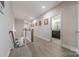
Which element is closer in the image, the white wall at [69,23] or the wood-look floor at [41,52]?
the wood-look floor at [41,52]

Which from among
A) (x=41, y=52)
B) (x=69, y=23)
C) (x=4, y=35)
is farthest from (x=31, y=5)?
(x=4, y=35)

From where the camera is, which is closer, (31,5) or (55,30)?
(31,5)

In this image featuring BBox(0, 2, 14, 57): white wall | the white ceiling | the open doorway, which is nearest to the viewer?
BBox(0, 2, 14, 57): white wall

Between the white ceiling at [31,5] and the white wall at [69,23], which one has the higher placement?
the white ceiling at [31,5]

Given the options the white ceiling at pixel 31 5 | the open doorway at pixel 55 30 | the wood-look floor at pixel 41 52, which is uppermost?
the white ceiling at pixel 31 5

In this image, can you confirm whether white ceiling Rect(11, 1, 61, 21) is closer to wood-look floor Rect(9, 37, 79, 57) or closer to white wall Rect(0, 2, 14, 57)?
white wall Rect(0, 2, 14, 57)

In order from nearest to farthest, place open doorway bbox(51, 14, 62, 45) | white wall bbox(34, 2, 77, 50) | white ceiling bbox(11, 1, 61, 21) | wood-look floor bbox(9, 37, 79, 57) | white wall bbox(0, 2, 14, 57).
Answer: white wall bbox(0, 2, 14, 57), wood-look floor bbox(9, 37, 79, 57), white wall bbox(34, 2, 77, 50), white ceiling bbox(11, 1, 61, 21), open doorway bbox(51, 14, 62, 45)

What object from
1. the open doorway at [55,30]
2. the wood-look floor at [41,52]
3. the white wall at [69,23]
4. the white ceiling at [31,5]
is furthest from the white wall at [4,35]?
the open doorway at [55,30]

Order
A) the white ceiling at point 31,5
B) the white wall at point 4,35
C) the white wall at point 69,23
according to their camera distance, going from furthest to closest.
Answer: the white ceiling at point 31,5, the white wall at point 69,23, the white wall at point 4,35

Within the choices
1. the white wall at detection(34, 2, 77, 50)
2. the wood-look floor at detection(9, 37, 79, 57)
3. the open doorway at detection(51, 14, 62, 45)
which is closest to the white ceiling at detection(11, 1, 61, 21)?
the white wall at detection(34, 2, 77, 50)

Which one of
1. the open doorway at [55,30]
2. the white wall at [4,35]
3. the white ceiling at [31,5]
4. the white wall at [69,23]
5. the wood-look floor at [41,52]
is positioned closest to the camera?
the white wall at [4,35]

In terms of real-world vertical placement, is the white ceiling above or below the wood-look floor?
above

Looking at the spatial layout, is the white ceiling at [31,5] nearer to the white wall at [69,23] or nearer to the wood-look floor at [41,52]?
the white wall at [69,23]

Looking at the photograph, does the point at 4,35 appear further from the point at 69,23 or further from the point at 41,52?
the point at 69,23
